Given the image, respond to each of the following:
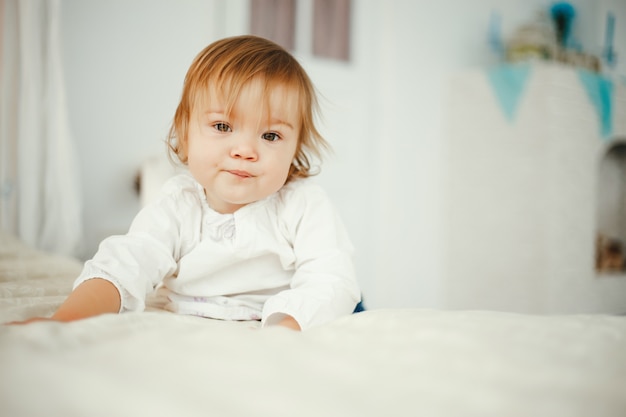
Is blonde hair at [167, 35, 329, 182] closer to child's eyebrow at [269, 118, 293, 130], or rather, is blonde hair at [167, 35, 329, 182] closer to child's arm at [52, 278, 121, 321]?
child's eyebrow at [269, 118, 293, 130]

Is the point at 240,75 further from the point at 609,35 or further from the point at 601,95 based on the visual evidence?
the point at 609,35

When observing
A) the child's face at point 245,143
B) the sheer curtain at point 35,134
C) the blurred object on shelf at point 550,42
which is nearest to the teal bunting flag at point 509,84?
the blurred object on shelf at point 550,42

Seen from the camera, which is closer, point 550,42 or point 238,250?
point 238,250

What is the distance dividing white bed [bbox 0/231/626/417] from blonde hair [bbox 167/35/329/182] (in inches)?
15.5

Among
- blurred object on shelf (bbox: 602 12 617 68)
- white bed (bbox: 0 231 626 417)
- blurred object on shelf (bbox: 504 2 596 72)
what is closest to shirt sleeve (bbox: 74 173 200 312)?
white bed (bbox: 0 231 626 417)

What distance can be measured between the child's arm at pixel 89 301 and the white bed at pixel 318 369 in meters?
0.17

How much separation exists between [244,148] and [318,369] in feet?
1.49

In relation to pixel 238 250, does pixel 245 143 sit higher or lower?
higher

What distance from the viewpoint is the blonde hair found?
29.9 inches

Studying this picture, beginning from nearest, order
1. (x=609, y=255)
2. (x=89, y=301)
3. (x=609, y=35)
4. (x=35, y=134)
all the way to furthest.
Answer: (x=89, y=301), (x=35, y=134), (x=609, y=255), (x=609, y=35)

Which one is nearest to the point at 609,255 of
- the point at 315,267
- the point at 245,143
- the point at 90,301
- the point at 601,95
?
the point at 601,95

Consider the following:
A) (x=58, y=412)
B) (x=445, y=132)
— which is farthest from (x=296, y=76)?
(x=445, y=132)

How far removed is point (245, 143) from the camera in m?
0.76

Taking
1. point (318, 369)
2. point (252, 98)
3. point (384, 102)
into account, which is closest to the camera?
point (318, 369)
